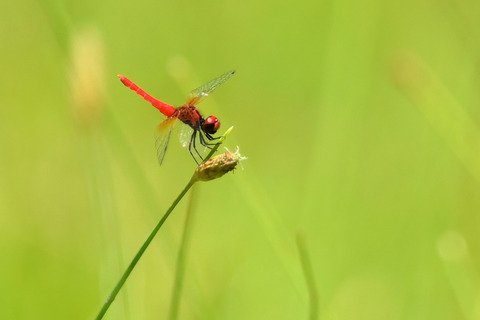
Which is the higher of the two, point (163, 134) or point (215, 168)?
point (163, 134)

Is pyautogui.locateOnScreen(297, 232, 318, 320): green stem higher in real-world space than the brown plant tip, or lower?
lower

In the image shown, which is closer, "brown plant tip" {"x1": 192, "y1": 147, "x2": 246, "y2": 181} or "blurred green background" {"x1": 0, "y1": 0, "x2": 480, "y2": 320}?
"brown plant tip" {"x1": 192, "y1": 147, "x2": 246, "y2": 181}

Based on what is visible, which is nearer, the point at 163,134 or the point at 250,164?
the point at 163,134

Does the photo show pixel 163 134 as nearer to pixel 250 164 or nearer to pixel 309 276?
pixel 309 276

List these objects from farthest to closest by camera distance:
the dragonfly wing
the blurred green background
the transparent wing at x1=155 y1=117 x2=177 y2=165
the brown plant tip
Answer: the blurred green background < the dragonfly wing < the transparent wing at x1=155 y1=117 x2=177 y2=165 < the brown plant tip

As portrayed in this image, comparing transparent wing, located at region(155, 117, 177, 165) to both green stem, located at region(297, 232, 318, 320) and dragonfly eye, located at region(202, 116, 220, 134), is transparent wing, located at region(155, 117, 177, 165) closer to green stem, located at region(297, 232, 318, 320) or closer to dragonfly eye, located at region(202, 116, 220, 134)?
dragonfly eye, located at region(202, 116, 220, 134)

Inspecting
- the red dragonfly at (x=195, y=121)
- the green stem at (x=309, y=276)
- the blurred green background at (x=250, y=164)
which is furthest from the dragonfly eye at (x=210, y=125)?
the green stem at (x=309, y=276)

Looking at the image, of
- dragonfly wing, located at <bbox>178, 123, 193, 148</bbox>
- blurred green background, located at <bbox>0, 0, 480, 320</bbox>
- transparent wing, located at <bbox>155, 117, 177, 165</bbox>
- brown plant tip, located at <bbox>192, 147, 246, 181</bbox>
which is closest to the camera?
brown plant tip, located at <bbox>192, 147, 246, 181</bbox>

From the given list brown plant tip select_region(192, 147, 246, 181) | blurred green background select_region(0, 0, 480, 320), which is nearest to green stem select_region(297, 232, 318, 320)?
brown plant tip select_region(192, 147, 246, 181)

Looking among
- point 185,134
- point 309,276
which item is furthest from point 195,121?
point 309,276
